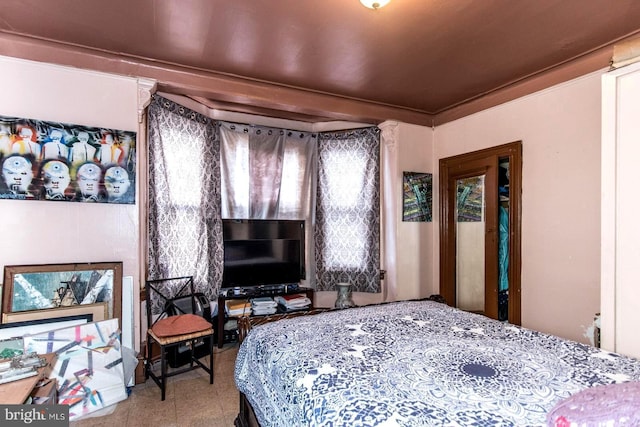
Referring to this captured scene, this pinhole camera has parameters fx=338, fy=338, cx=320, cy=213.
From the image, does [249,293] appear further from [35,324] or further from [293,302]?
[35,324]

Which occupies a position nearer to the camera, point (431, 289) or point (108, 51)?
point (108, 51)

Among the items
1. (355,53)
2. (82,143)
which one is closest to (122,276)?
(82,143)

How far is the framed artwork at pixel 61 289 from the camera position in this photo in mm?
2410

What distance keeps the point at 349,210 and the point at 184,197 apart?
1.91m

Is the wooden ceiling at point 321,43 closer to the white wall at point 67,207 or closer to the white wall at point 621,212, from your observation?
the white wall at point 67,207

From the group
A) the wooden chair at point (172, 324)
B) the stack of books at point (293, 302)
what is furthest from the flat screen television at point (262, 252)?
the wooden chair at point (172, 324)

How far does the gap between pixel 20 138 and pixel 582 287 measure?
4.47 metres

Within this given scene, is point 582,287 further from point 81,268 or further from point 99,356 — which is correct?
point 81,268

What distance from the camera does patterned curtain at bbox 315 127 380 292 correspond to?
13.5 feet

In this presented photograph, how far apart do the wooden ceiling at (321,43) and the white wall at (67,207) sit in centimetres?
14

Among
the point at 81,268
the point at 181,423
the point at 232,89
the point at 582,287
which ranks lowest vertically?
the point at 181,423

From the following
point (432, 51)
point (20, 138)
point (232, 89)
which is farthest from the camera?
point (232, 89)

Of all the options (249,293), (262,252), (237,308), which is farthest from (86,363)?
(262,252)

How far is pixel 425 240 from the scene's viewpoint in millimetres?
4145
